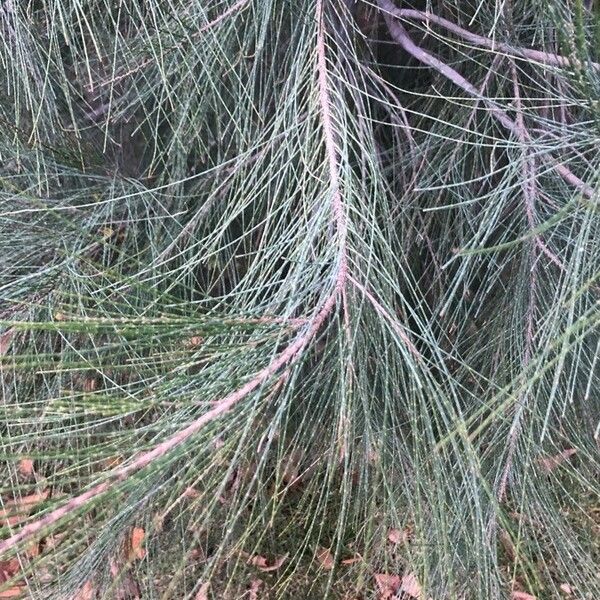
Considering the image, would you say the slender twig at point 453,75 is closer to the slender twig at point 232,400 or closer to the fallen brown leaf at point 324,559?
the slender twig at point 232,400

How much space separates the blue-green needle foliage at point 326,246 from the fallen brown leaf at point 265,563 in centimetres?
14

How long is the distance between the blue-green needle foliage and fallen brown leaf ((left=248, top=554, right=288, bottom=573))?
138mm

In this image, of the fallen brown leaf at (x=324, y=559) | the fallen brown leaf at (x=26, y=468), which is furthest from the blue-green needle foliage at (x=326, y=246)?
the fallen brown leaf at (x=26, y=468)

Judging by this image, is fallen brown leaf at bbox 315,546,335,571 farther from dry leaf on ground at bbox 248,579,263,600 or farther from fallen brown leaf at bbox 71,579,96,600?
fallen brown leaf at bbox 71,579,96,600

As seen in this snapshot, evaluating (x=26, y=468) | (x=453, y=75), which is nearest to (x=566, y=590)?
(x=453, y=75)

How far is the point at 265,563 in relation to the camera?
3.69 feet

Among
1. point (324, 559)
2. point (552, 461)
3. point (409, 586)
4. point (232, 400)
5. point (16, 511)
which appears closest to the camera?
point (232, 400)

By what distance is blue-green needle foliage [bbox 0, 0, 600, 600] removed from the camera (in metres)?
0.55

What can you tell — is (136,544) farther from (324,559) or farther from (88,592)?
(324,559)

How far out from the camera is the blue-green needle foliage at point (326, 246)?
549mm

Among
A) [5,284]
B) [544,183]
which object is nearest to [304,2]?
[544,183]

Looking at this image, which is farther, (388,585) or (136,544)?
(388,585)

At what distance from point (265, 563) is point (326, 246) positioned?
0.81 meters

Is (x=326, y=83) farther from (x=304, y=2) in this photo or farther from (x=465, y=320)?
(x=465, y=320)
